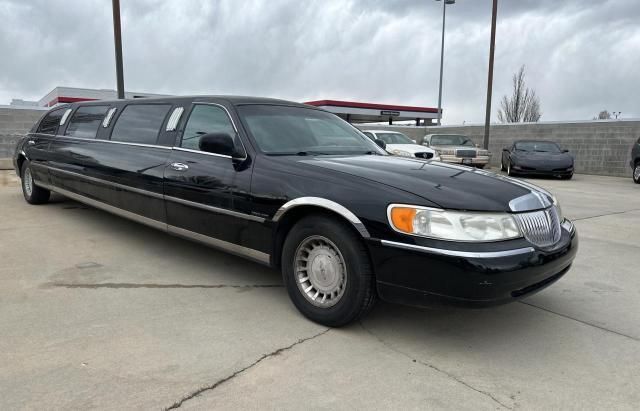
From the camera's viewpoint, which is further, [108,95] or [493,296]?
[108,95]

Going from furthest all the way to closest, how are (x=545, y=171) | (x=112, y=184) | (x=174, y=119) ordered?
1. (x=545, y=171)
2. (x=112, y=184)
3. (x=174, y=119)

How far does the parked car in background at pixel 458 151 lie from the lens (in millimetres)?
15188

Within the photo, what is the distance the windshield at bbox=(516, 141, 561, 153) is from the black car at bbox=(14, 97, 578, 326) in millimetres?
12601

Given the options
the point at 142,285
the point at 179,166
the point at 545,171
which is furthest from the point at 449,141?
the point at 142,285

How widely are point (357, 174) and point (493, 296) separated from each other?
1.08 m

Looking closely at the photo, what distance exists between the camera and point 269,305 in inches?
139

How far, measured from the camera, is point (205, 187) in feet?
12.4

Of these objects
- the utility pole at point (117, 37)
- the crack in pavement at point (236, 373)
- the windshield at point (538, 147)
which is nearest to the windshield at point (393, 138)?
the windshield at point (538, 147)

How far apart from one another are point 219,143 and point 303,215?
869mm

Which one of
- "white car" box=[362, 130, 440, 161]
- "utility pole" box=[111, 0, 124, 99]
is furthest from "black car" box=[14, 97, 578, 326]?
"utility pole" box=[111, 0, 124, 99]

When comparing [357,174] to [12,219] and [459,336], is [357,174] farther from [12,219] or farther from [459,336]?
[12,219]

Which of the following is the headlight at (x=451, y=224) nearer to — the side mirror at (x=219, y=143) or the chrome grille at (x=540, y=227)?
the chrome grille at (x=540, y=227)

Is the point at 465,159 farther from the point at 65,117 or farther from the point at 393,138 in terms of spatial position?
the point at 65,117

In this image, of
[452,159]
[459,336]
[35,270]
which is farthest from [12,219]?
[452,159]
